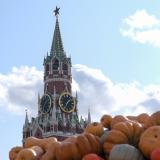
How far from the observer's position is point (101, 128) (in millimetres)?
9516

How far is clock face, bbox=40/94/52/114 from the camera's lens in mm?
Answer: 61344

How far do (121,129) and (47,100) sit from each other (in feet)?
175

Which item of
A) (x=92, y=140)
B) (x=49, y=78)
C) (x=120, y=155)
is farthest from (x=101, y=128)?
(x=49, y=78)

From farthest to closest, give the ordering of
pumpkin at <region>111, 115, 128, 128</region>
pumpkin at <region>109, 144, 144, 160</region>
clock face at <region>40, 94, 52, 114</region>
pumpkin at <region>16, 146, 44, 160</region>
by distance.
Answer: clock face at <region>40, 94, 52, 114</region>
pumpkin at <region>111, 115, 128, 128</region>
pumpkin at <region>16, 146, 44, 160</region>
pumpkin at <region>109, 144, 144, 160</region>

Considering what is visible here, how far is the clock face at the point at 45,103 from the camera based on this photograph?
61.3 metres

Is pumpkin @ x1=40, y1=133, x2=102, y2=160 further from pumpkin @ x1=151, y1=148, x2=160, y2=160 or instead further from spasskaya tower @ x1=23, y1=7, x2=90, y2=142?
spasskaya tower @ x1=23, y1=7, x2=90, y2=142

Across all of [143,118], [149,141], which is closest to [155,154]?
[149,141]

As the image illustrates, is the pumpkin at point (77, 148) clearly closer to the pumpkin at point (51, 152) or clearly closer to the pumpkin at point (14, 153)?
the pumpkin at point (51, 152)

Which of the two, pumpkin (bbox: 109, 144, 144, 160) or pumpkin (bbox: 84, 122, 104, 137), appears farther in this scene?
pumpkin (bbox: 84, 122, 104, 137)

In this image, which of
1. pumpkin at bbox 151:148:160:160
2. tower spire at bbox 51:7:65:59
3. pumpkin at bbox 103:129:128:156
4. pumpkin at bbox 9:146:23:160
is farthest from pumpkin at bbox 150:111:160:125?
tower spire at bbox 51:7:65:59

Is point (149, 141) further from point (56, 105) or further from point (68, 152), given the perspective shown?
point (56, 105)

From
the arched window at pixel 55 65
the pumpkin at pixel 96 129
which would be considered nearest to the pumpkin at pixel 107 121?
the pumpkin at pixel 96 129

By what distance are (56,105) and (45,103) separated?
1457mm

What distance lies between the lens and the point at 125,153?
26.0 feet
